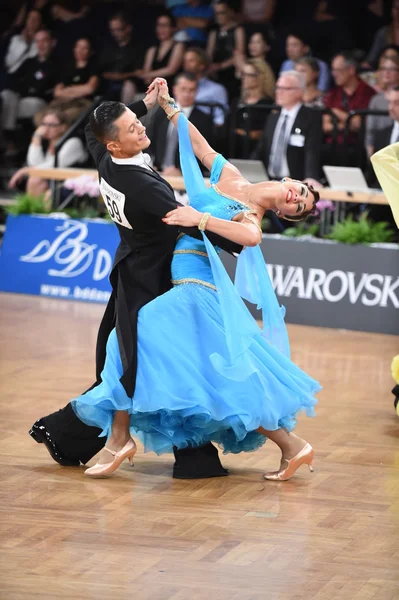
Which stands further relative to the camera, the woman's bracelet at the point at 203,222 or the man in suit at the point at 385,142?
the man in suit at the point at 385,142

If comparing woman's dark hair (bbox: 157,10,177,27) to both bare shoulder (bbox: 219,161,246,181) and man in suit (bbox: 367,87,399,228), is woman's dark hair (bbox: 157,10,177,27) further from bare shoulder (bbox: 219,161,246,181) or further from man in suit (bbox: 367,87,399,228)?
bare shoulder (bbox: 219,161,246,181)

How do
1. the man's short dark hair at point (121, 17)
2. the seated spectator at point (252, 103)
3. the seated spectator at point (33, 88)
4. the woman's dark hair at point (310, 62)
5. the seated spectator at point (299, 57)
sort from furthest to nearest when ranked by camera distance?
the seated spectator at point (33, 88) → the man's short dark hair at point (121, 17) → the seated spectator at point (299, 57) → the seated spectator at point (252, 103) → the woman's dark hair at point (310, 62)

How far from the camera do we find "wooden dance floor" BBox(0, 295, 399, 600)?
11.3 ft

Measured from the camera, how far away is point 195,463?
4.66 metres

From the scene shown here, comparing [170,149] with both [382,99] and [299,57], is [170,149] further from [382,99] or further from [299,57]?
[382,99]

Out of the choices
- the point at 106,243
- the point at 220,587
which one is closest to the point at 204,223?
the point at 220,587

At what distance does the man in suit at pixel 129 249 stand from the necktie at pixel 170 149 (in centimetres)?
509

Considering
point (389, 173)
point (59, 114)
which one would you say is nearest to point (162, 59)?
point (59, 114)

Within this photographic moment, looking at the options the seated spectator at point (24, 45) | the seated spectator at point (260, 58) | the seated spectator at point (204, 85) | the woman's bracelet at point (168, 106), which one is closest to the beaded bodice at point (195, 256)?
the woman's bracelet at point (168, 106)

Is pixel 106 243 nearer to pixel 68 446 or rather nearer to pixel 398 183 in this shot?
pixel 398 183

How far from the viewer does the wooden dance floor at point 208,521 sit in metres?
3.43

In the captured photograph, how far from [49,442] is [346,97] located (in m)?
6.15

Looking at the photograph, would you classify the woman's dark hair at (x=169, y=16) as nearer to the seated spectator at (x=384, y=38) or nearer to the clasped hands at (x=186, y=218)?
the seated spectator at (x=384, y=38)

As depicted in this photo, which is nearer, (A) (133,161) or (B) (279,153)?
(A) (133,161)
